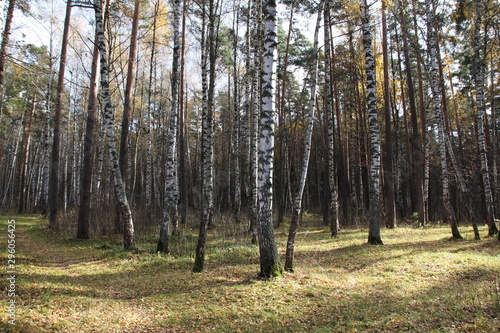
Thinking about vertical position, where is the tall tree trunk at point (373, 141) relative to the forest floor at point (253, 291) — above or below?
above

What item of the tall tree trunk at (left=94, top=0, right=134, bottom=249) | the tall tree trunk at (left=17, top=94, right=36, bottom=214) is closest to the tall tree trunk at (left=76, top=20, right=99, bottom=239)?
the tall tree trunk at (left=94, top=0, right=134, bottom=249)

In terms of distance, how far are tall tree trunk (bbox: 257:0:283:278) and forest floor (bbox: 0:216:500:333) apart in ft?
1.40

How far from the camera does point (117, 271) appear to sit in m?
7.21

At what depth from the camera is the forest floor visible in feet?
13.0

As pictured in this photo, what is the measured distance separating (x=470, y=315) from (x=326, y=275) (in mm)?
2878

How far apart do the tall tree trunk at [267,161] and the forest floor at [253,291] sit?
428 mm

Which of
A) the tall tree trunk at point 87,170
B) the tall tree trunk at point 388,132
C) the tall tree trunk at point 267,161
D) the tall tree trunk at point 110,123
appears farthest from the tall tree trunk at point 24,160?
the tall tree trunk at point 388,132

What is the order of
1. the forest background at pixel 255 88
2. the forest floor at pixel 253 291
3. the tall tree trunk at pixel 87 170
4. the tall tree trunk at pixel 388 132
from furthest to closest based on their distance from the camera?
the tall tree trunk at pixel 388 132, the tall tree trunk at pixel 87 170, the forest background at pixel 255 88, the forest floor at pixel 253 291

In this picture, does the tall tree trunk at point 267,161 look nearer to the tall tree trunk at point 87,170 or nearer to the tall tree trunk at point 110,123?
the tall tree trunk at point 110,123

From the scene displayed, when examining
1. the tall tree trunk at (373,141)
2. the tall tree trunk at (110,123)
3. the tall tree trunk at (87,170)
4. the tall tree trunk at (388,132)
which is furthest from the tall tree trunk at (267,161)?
the tall tree trunk at (388,132)

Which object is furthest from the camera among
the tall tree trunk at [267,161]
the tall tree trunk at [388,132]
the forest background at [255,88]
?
the tall tree trunk at [388,132]

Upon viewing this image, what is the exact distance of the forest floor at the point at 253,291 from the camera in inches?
157

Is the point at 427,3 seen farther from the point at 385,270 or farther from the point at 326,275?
the point at 326,275

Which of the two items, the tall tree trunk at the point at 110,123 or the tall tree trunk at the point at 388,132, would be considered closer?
the tall tree trunk at the point at 110,123
